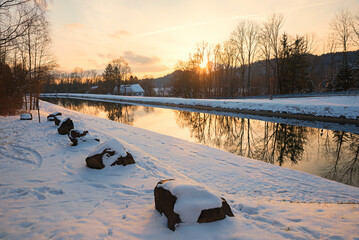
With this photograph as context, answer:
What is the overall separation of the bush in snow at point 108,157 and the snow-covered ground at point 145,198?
218 millimetres

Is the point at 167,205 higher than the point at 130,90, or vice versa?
the point at 130,90

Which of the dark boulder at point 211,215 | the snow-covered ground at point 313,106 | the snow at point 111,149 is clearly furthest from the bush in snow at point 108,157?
the snow-covered ground at point 313,106

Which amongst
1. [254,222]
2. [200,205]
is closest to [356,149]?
[254,222]

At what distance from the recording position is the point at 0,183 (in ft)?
14.9

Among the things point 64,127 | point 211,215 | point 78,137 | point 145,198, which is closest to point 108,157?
point 145,198

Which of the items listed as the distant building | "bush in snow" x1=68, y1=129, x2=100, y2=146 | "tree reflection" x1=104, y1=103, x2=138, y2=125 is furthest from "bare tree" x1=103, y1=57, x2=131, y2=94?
"bush in snow" x1=68, y1=129, x2=100, y2=146

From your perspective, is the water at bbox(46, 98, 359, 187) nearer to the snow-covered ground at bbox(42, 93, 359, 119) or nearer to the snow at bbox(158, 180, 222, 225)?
the snow-covered ground at bbox(42, 93, 359, 119)

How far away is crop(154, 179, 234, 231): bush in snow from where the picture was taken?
9.80 feet

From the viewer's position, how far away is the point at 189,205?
299 centimetres

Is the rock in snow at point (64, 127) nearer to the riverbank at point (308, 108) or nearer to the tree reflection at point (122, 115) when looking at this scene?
the tree reflection at point (122, 115)

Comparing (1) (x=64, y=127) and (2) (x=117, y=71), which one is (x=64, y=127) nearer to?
(1) (x=64, y=127)

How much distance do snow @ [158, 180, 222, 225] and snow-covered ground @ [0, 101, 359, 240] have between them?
0.53ft

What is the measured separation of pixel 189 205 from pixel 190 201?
0.07 metres

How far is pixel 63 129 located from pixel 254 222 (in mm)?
10314
